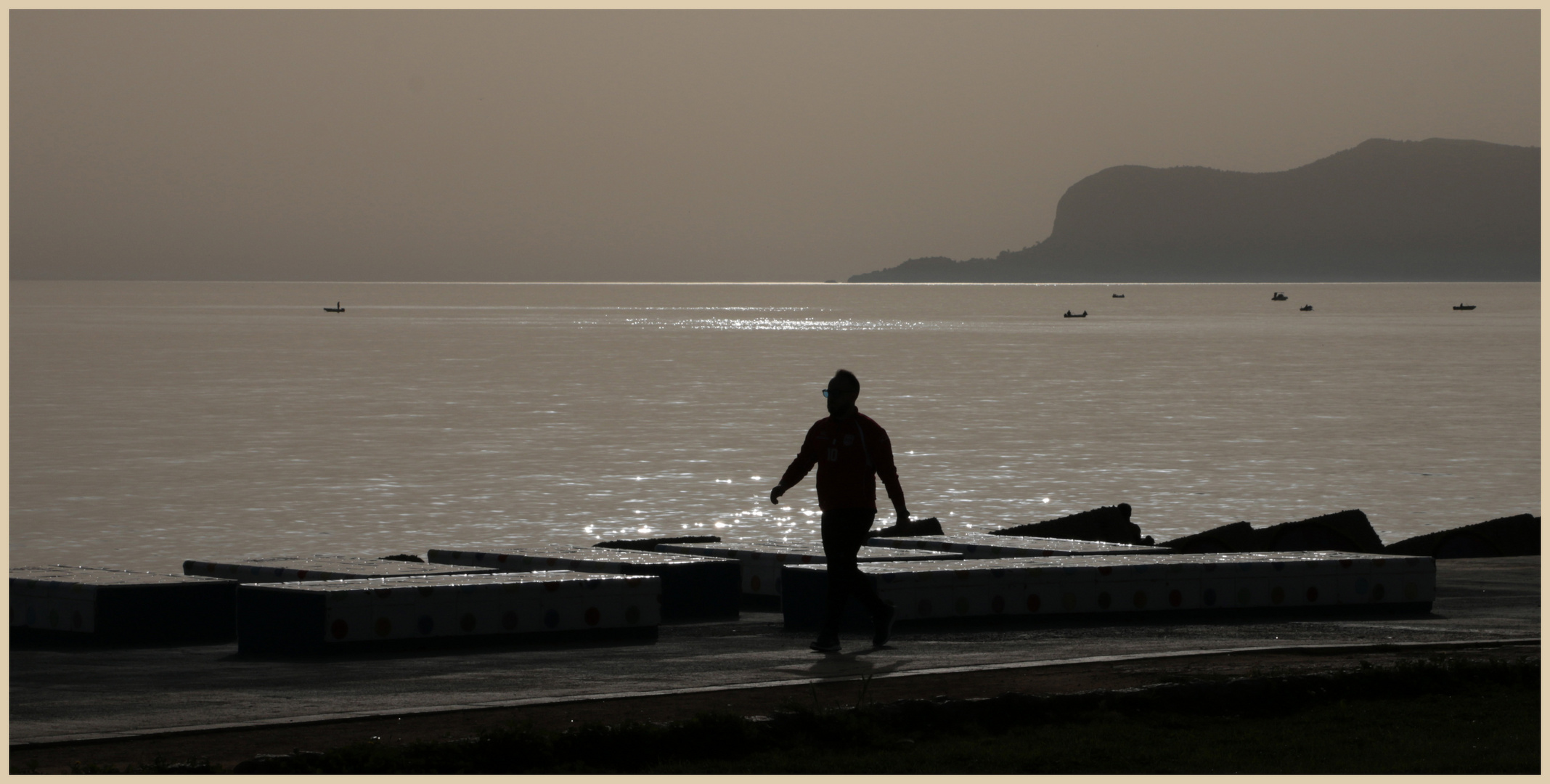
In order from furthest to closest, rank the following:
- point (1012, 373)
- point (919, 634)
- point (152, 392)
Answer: point (1012, 373) < point (152, 392) < point (919, 634)

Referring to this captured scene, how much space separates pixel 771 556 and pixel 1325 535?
10762mm

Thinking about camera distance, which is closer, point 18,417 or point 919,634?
point 919,634

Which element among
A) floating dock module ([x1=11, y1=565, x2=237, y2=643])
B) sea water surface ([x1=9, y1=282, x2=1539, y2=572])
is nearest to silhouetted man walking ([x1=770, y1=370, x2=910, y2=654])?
floating dock module ([x1=11, y1=565, x2=237, y2=643])

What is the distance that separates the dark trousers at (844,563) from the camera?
15.0m

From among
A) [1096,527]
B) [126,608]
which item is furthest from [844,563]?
[1096,527]

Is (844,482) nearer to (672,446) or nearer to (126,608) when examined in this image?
(126,608)

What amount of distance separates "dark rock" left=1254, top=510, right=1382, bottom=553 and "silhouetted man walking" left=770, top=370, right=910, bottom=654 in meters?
12.9

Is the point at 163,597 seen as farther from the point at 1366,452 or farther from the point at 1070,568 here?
the point at 1366,452

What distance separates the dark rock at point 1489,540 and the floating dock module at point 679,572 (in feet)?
45.6

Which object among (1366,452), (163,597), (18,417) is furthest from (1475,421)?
(163,597)

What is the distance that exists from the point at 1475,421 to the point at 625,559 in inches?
2420

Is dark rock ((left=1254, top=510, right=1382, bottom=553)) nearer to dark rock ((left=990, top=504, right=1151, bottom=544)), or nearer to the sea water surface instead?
dark rock ((left=990, top=504, right=1151, bottom=544))

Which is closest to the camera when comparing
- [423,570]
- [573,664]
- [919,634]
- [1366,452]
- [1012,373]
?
[573,664]

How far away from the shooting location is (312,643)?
1490 cm
